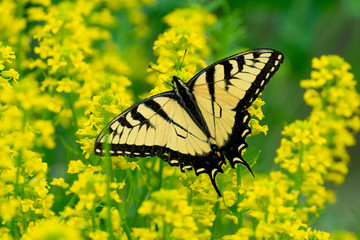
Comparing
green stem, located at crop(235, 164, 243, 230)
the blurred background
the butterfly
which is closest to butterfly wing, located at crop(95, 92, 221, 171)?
the butterfly

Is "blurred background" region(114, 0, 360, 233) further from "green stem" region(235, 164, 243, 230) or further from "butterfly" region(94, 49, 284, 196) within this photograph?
"green stem" region(235, 164, 243, 230)

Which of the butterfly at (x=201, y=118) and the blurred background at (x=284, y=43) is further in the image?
the blurred background at (x=284, y=43)

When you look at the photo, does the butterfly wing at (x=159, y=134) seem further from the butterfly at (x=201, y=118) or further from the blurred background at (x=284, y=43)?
the blurred background at (x=284, y=43)

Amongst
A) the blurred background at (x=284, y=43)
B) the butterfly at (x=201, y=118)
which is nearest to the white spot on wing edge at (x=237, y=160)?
the butterfly at (x=201, y=118)

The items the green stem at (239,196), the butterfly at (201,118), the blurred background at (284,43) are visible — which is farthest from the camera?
the blurred background at (284,43)

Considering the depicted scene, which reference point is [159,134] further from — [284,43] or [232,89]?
[284,43]

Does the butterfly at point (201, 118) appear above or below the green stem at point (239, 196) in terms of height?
above
